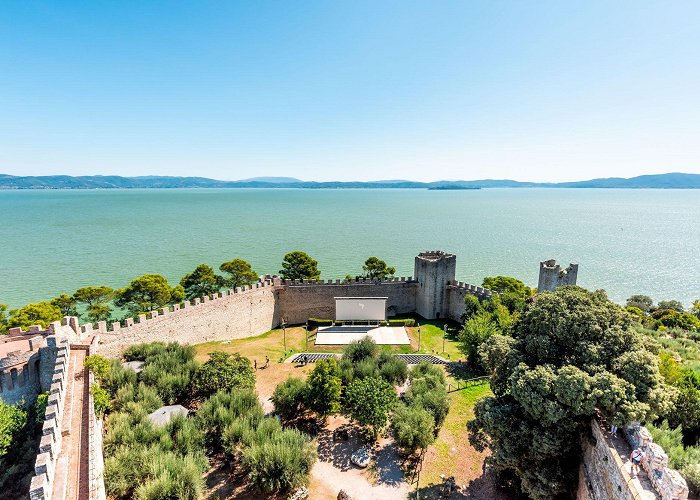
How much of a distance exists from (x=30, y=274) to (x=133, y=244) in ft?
71.3

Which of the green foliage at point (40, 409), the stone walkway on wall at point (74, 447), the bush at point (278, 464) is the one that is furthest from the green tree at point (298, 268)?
the bush at point (278, 464)

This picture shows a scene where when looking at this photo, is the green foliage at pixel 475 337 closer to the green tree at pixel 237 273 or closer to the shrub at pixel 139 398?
the shrub at pixel 139 398

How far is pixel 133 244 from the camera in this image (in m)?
67.7

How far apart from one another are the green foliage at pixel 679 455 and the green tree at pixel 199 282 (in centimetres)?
3327

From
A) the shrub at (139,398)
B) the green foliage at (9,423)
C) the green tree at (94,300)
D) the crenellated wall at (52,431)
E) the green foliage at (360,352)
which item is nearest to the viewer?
the crenellated wall at (52,431)

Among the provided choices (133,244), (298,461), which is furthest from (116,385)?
(133,244)

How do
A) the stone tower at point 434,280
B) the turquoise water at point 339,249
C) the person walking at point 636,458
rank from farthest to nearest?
the turquoise water at point 339,249
the stone tower at point 434,280
the person walking at point 636,458

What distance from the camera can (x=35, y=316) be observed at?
2466 cm

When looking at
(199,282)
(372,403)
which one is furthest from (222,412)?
(199,282)

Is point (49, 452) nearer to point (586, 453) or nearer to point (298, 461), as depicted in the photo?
point (298, 461)

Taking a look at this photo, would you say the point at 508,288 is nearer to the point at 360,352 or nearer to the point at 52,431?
the point at 360,352

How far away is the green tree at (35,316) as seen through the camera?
23578 mm

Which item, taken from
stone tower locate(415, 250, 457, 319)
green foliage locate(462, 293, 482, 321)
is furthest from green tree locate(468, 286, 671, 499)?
stone tower locate(415, 250, 457, 319)

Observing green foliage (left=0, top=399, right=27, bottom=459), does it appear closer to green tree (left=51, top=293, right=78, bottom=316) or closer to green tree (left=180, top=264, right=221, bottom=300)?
green tree (left=51, top=293, right=78, bottom=316)
